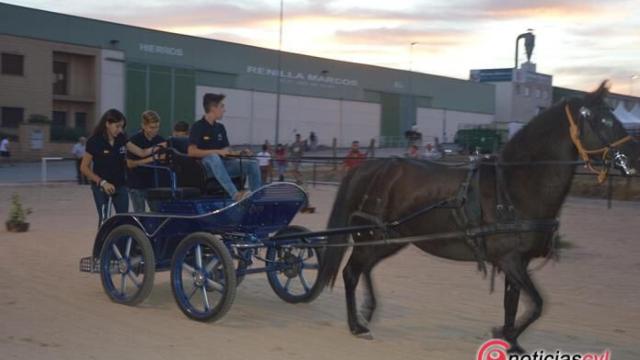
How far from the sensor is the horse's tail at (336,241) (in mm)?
7035

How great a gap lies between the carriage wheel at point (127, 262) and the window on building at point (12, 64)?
40.9 metres

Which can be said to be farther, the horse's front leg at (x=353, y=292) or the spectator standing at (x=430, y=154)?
the spectator standing at (x=430, y=154)

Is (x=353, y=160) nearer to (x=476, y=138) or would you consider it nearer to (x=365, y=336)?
(x=365, y=336)

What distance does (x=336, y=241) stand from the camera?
7.04m

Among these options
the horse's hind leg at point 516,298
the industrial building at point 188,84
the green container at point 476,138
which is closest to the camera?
the horse's hind leg at point 516,298

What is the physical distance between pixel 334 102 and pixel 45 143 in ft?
91.9

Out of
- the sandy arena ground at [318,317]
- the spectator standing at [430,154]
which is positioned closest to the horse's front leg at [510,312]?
the sandy arena ground at [318,317]

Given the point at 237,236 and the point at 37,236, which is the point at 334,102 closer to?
the point at 37,236

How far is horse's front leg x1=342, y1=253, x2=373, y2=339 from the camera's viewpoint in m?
6.72

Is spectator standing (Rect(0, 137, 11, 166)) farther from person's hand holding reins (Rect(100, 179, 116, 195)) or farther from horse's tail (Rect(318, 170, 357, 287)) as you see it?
horse's tail (Rect(318, 170, 357, 287))

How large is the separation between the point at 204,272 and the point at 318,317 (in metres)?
1.25

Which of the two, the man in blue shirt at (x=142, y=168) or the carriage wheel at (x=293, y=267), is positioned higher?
the man in blue shirt at (x=142, y=168)

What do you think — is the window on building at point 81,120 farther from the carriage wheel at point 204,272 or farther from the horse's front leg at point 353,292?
the horse's front leg at point 353,292

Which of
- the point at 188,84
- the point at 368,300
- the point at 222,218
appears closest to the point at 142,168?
the point at 222,218
